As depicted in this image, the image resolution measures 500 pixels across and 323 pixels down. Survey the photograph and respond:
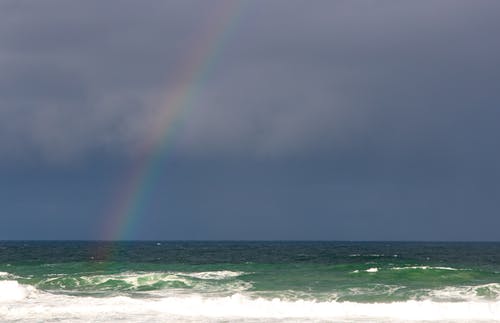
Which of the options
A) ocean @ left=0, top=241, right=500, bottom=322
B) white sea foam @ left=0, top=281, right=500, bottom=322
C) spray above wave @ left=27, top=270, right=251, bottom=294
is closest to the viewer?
white sea foam @ left=0, top=281, right=500, bottom=322

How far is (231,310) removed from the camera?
25031mm

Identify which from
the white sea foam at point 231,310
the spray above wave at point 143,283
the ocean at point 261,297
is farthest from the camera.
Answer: the spray above wave at point 143,283

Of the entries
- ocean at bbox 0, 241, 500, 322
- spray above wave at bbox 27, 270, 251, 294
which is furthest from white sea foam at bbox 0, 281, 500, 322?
spray above wave at bbox 27, 270, 251, 294

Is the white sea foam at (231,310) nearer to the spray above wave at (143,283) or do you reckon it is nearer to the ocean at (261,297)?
the ocean at (261,297)

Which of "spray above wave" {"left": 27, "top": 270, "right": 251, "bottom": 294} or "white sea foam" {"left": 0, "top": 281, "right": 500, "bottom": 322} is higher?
"spray above wave" {"left": 27, "top": 270, "right": 251, "bottom": 294}

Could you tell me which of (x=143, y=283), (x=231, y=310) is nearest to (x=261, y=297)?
(x=231, y=310)

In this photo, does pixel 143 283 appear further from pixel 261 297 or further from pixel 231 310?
pixel 231 310

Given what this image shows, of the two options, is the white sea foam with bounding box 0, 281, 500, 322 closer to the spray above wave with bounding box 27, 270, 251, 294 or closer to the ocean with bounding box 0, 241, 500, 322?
the ocean with bounding box 0, 241, 500, 322

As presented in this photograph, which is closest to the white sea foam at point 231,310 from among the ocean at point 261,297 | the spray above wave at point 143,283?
the ocean at point 261,297

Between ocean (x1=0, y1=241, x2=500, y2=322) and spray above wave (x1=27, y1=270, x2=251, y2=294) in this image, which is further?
spray above wave (x1=27, y1=270, x2=251, y2=294)

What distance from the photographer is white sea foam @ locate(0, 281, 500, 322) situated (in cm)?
2317

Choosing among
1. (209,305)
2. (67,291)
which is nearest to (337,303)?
(209,305)

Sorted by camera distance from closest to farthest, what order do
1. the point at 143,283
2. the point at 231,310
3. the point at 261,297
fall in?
the point at 231,310 < the point at 261,297 < the point at 143,283

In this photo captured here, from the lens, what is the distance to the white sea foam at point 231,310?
23.2 metres
